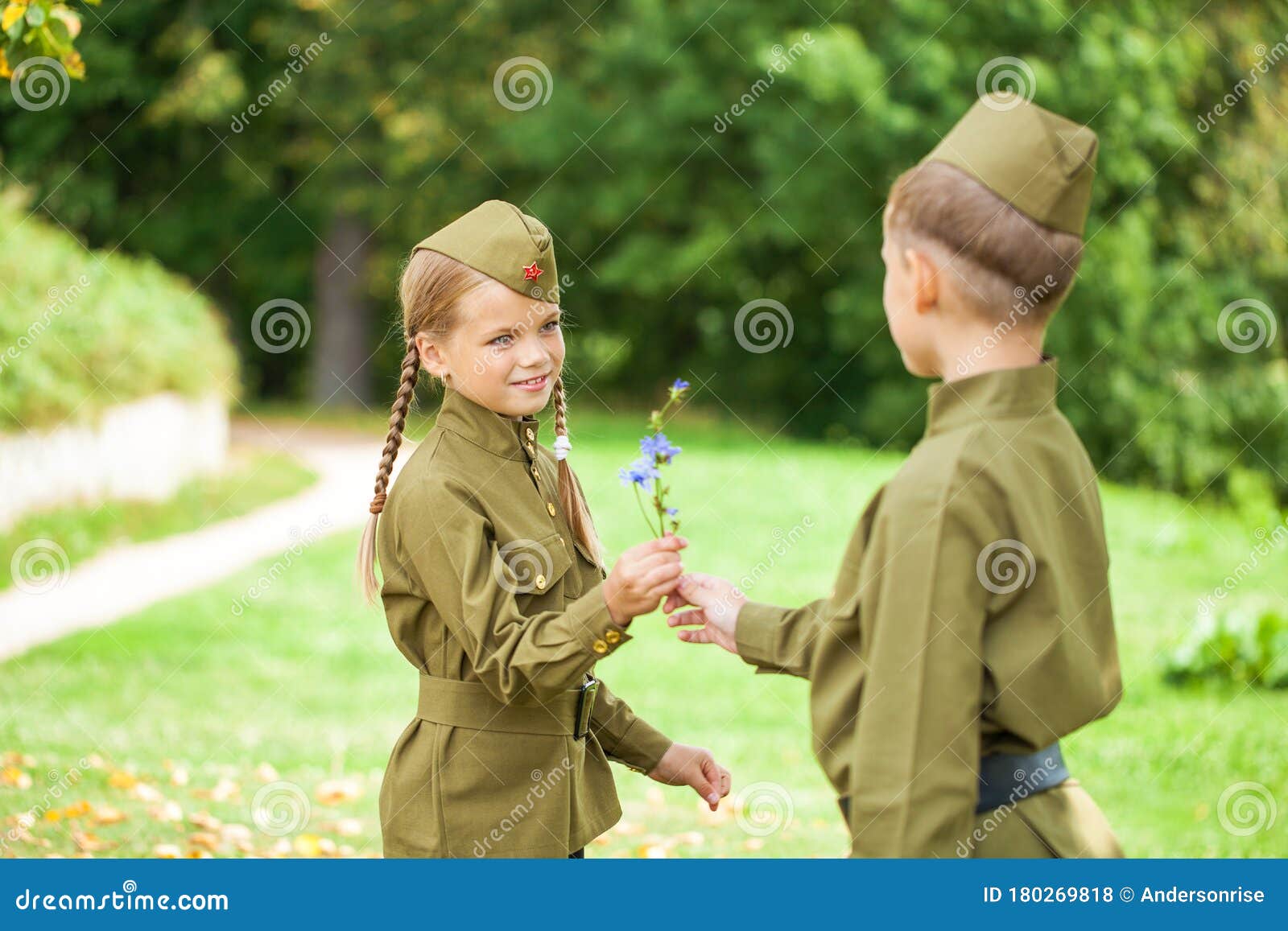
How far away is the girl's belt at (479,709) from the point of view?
2590 mm

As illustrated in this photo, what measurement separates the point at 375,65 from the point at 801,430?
26.5 ft

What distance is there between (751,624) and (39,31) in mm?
2578

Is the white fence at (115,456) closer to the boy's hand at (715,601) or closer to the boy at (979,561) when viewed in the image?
the boy's hand at (715,601)

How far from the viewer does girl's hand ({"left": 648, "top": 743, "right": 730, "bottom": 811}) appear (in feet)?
9.57

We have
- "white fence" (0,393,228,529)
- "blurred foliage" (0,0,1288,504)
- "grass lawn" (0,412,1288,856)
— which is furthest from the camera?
"blurred foliage" (0,0,1288,504)

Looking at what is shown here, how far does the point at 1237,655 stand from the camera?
24.8 feet

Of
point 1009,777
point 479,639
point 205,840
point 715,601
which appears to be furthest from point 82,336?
point 1009,777

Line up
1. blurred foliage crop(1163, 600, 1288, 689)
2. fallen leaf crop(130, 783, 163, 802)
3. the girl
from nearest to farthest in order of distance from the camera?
1. the girl
2. fallen leaf crop(130, 783, 163, 802)
3. blurred foliage crop(1163, 600, 1288, 689)

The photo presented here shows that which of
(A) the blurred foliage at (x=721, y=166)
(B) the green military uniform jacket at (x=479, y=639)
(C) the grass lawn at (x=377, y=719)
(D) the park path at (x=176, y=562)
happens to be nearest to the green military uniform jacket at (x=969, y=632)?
(B) the green military uniform jacket at (x=479, y=639)

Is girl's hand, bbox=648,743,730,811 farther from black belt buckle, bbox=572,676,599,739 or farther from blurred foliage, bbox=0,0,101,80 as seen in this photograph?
blurred foliage, bbox=0,0,101,80

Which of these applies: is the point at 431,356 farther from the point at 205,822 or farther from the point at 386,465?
the point at 205,822

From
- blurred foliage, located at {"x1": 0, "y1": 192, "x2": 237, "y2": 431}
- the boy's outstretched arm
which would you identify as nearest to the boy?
the boy's outstretched arm

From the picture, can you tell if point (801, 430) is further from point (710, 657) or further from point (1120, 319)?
point (710, 657)

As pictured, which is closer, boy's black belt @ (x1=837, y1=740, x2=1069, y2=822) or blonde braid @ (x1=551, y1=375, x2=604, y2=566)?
boy's black belt @ (x1=837, y1=740, x2=1069, y2=822)
